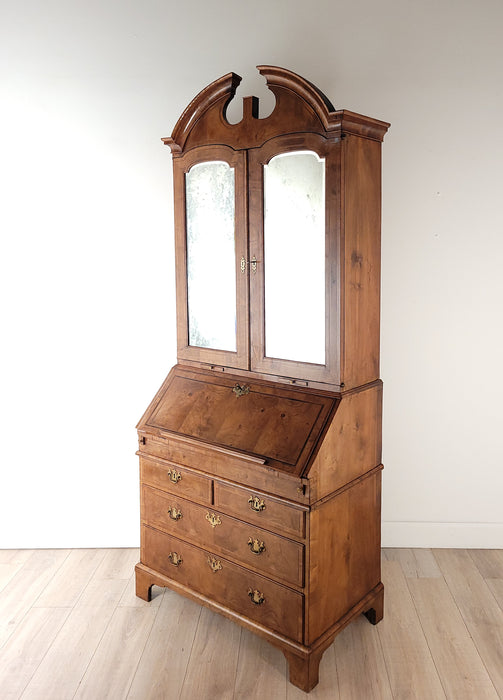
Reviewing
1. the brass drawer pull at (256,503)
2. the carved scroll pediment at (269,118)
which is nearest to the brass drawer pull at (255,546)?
the brass drawer pull at (256,503)

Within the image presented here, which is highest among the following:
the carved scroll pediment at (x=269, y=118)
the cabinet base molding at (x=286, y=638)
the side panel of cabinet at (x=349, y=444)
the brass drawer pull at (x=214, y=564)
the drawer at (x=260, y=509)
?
the carved scroll pediment at (x=269, y=118)

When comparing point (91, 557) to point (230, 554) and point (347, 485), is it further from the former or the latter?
point (347, 485)

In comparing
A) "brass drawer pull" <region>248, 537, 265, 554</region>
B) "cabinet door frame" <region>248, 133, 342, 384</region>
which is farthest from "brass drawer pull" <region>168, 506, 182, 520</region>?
"cabinet door frame" <region>248, 133, 342, 384</region>

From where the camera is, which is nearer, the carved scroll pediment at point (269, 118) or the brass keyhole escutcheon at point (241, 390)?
the carved scroll pediment at point (269, 118)

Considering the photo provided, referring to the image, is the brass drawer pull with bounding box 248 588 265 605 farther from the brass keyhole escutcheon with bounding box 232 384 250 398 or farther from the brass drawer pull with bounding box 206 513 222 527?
the brass keyhole escutcheon with bounding box 232 384 250 398

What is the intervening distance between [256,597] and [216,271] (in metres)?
1.25

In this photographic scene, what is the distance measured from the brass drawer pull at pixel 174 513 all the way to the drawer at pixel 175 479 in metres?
0.07

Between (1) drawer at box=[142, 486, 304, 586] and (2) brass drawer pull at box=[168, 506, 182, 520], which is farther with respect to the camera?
(2) brass drawer pull at box=[168, 506, 182, 520]

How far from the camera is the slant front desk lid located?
2.07 meters

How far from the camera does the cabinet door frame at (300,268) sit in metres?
2.04

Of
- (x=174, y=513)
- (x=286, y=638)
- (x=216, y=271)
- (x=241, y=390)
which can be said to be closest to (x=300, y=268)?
(x=216, y=271)

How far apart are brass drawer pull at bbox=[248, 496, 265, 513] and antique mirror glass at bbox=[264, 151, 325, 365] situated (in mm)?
522

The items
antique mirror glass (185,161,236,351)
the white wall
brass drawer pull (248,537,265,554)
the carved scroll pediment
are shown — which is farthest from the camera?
the white wall

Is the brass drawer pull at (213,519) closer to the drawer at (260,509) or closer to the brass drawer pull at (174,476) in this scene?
the drawer at (260,509)
